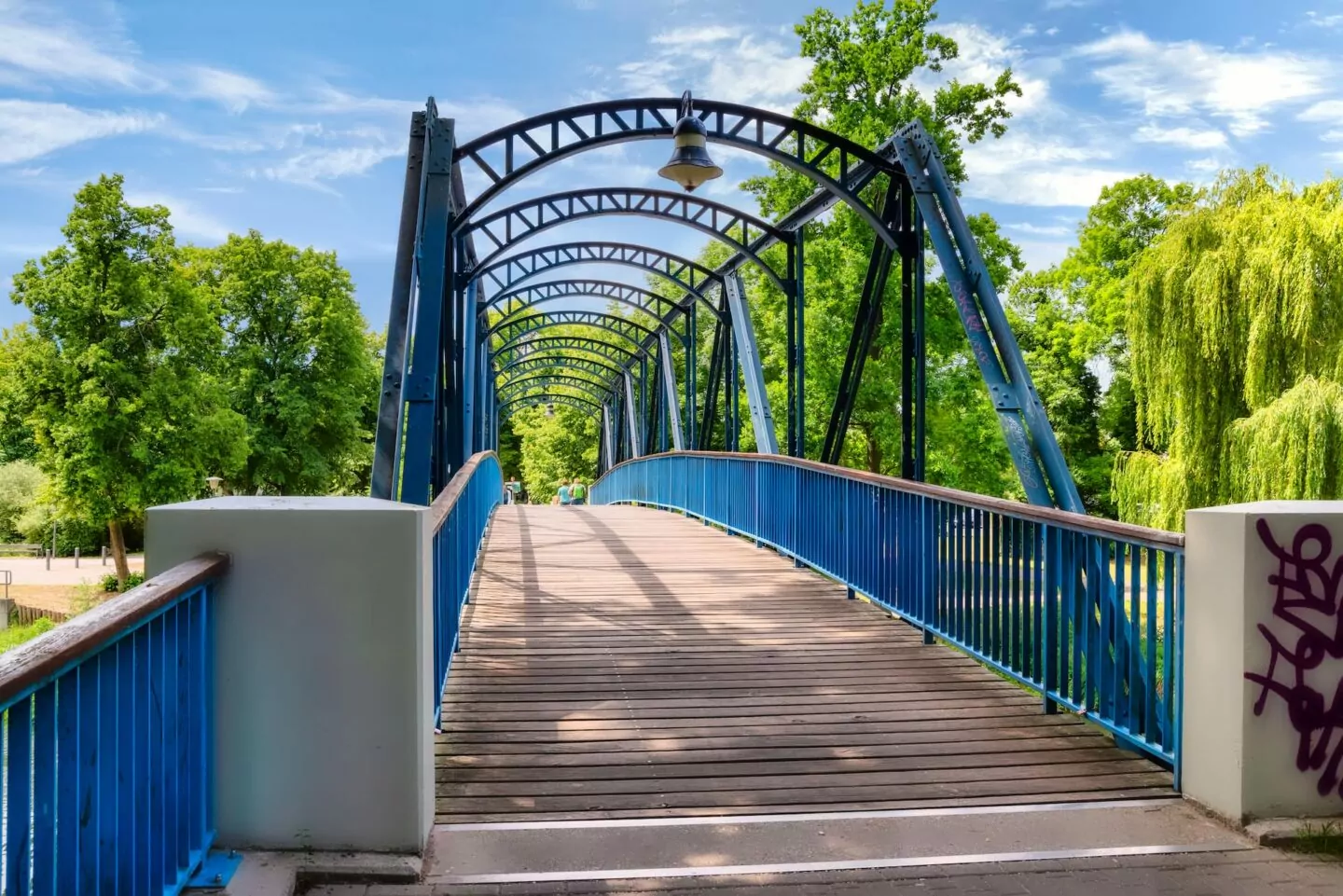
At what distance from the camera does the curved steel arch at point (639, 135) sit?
9320 millimetres

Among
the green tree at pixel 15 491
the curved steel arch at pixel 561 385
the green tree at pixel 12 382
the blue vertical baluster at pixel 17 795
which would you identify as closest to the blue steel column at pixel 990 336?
the blue vertical baluster at pixel 17 795

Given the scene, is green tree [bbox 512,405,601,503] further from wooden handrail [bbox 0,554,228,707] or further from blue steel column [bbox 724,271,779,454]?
wooden handrail [bbox 0,554,228,707]

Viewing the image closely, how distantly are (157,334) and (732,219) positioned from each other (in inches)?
972

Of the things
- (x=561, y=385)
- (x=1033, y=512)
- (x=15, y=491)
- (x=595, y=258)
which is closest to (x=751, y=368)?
(x=595, y=258)

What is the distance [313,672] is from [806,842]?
71.2 inches

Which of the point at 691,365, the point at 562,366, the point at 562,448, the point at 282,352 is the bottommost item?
the point at 562,448

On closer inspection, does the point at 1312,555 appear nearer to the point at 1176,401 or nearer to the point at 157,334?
the point at 1176,401

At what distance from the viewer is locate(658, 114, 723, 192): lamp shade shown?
834 cm

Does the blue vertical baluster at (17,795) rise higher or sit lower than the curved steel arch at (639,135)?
lower

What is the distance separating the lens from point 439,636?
16.1 feet

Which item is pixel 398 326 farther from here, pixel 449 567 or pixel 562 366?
pixel 562 366

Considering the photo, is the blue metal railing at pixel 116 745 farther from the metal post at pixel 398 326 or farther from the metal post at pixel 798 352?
the metal post at pixel 798 352

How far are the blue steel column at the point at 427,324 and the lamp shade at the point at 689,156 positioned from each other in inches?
73.3

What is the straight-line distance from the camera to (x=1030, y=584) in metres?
5.16
